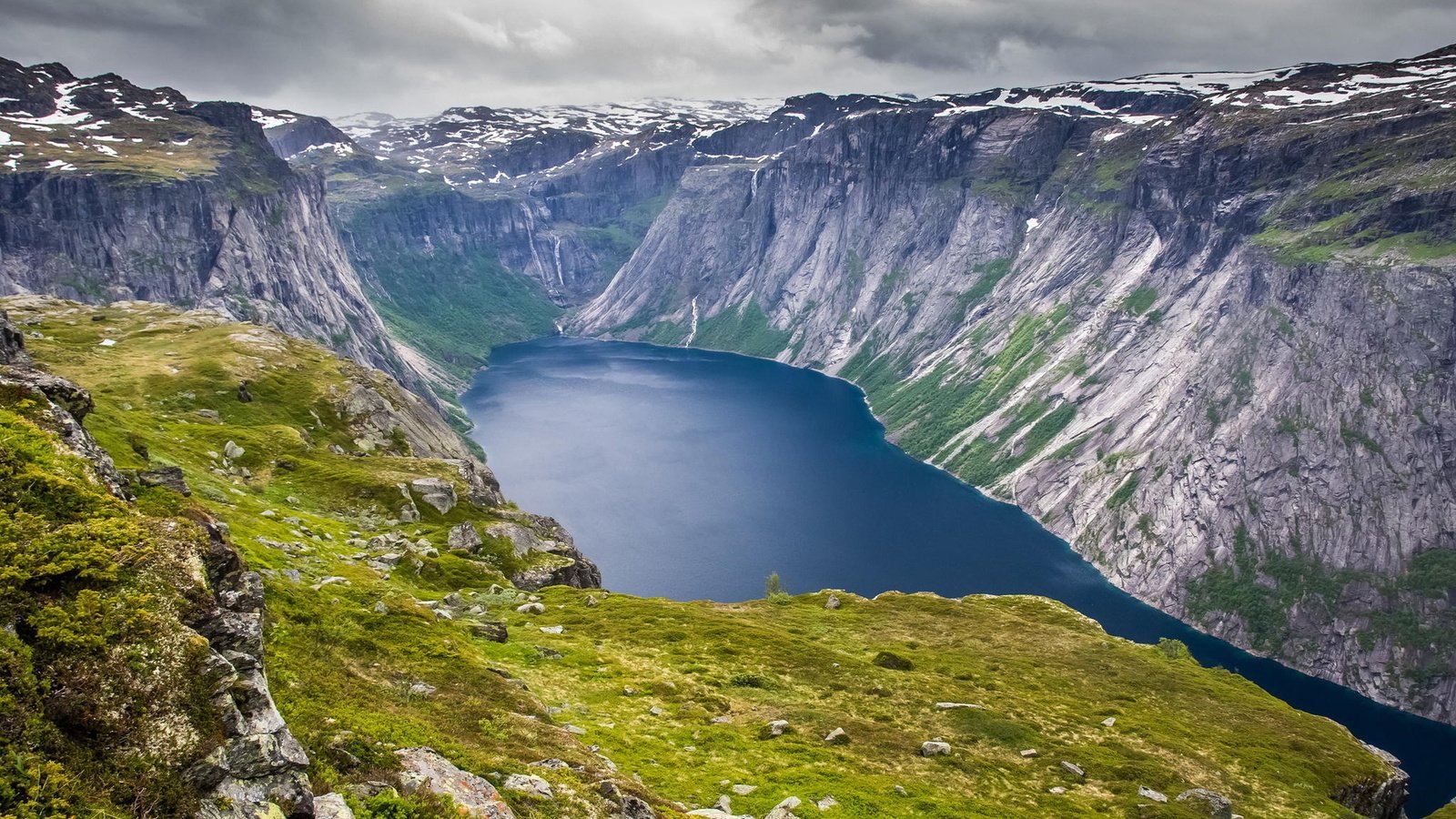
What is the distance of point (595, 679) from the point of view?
47.4m

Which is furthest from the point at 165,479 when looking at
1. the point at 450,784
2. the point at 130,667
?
the point at 130,667

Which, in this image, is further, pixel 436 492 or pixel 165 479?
pixel 436 492

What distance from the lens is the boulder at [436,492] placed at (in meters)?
82.4

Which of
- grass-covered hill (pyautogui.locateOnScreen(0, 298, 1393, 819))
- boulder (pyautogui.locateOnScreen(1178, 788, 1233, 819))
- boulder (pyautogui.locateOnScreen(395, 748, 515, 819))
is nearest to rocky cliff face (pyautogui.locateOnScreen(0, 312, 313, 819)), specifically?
grass-covered hill (pyautogui.locateOnScreen(0, 298, 1393, 819))

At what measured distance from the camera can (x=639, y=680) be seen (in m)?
48.8

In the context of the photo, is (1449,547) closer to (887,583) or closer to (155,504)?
(887,583)

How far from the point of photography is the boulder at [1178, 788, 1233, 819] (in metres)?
43.0

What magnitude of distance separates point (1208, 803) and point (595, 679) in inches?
1375

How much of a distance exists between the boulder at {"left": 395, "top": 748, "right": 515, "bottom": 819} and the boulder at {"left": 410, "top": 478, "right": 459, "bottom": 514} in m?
62.2

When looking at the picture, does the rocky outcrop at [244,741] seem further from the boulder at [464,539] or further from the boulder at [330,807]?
the boulder at [464,539]

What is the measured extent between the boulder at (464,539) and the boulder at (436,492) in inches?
384

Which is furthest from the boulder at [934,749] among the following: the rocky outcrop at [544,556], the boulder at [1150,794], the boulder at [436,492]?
the boulder at [436,492]

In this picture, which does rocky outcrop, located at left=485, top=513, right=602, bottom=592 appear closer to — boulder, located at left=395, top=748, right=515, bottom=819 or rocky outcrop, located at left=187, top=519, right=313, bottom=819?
boulder, located at left=395, top=748, right=515, bottom=819

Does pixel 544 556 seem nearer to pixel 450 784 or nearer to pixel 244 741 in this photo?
pixel 450 784
